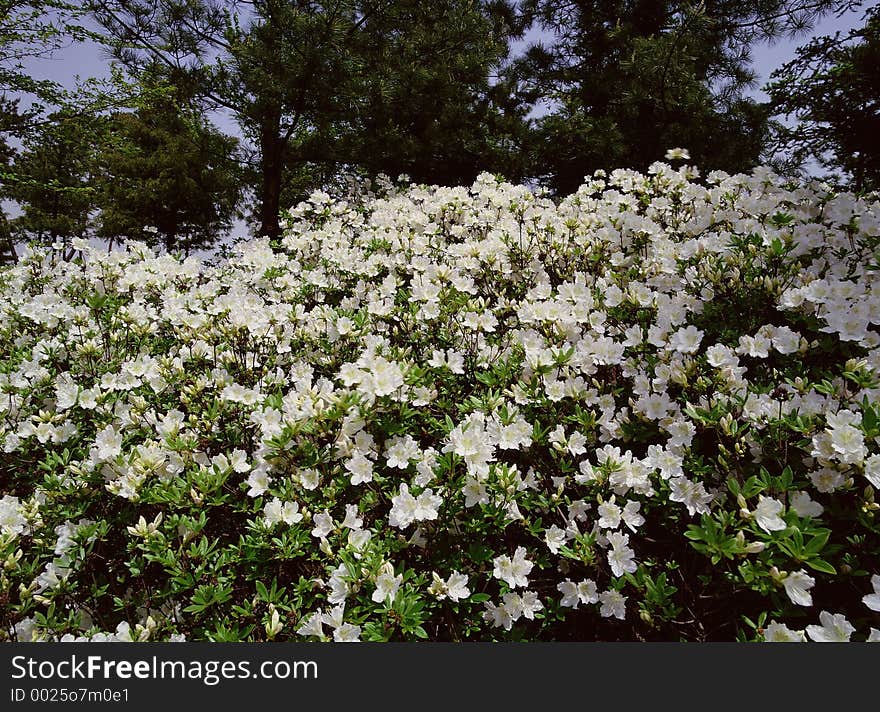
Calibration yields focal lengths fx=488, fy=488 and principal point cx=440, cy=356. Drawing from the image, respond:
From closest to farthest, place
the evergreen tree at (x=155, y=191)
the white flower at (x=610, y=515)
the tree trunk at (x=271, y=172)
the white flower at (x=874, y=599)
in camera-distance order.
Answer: the white flower at (x=874, y=599) → the white flower at (x=610, y=515) → the tree trunk at (x=271, y=172) → the evergreen tree at (x=155, y=191)

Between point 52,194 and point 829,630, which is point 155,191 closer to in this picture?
point 52,194

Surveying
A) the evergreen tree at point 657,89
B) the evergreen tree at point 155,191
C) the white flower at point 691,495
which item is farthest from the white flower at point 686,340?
the evergreen tree at point 155,191

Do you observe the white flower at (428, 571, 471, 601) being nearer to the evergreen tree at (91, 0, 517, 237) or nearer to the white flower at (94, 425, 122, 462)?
the white flower at (94, 425, 122, 462)

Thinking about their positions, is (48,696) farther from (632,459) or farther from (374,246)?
(374,246)

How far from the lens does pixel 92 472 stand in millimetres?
2047

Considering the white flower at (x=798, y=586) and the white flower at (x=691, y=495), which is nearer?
the white flower at (x=798, y=586)

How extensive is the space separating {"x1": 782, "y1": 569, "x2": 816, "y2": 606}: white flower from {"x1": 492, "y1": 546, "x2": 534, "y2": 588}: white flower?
741mm

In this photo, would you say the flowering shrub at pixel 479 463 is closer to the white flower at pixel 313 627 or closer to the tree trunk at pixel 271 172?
the white flower at pixel 313 627

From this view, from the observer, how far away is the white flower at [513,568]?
1.67 metres

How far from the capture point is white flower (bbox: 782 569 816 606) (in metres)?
1.38

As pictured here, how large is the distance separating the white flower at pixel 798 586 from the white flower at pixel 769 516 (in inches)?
5.0

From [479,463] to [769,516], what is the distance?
915 millimetres

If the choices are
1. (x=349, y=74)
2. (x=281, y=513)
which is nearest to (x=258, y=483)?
(x=281, y=513)

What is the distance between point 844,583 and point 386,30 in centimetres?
783
